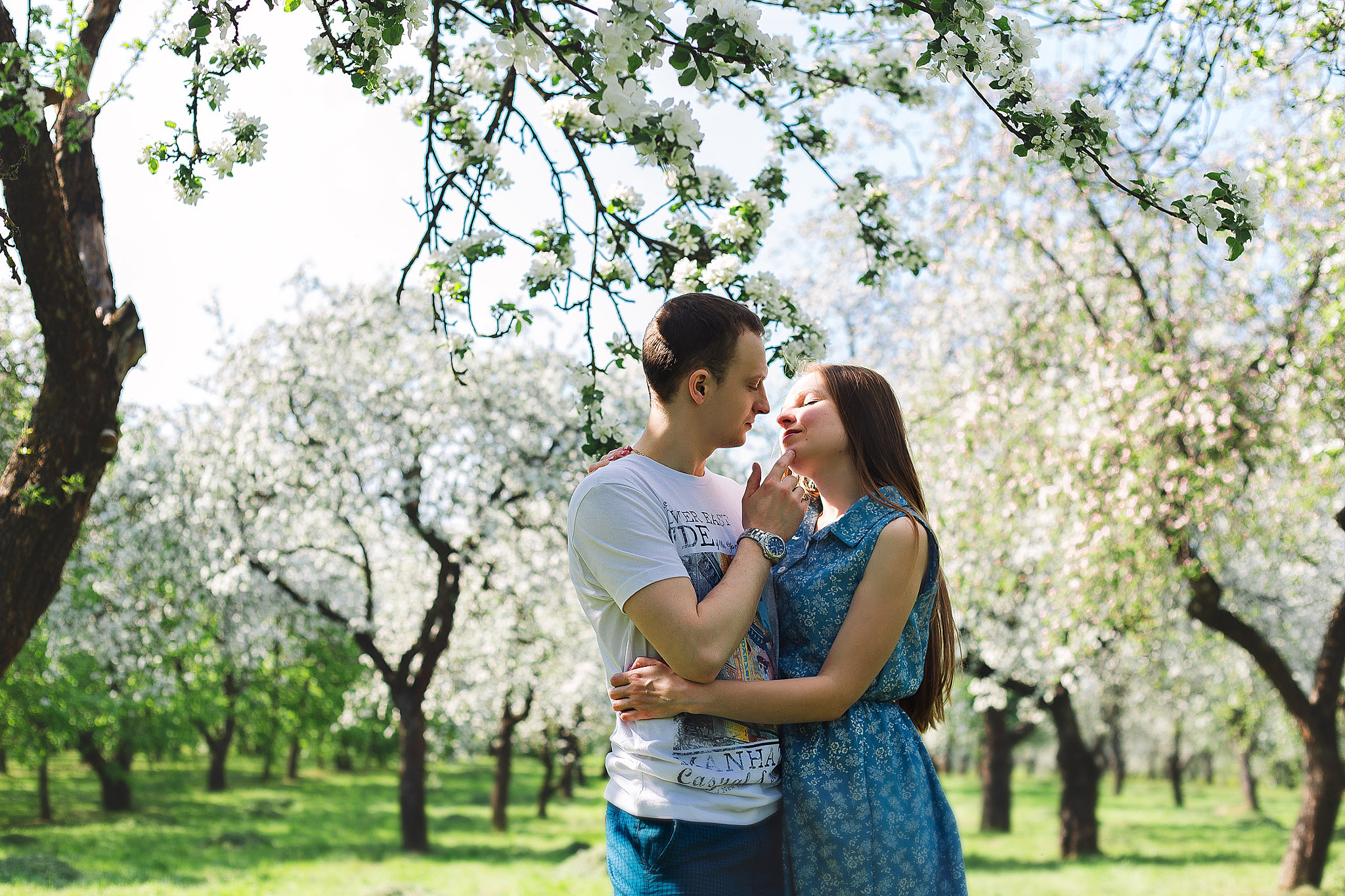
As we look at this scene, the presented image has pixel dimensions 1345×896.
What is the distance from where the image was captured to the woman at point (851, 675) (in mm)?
2283

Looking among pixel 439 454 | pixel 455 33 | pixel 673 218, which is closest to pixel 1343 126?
pixel 673 218

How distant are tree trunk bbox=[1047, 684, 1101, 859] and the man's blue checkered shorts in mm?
15430

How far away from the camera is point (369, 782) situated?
34375mm

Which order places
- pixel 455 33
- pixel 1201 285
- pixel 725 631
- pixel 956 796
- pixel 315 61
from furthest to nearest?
1. pixel 956 796
2. pixel 1201 285
3. pixel 455 33
4. pixel 315 61
5. pixel 725 631

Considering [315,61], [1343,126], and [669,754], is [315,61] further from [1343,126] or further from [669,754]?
[1343,126]

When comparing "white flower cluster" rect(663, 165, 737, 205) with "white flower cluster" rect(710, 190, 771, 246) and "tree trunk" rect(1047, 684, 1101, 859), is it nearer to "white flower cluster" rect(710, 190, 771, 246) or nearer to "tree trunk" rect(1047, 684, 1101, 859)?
"white flower cluster" rect(710, 190, 771, 246)

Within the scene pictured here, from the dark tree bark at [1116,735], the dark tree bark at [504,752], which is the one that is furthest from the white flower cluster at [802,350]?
the dark tree bark at [1116,735]

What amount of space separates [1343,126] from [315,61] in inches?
261

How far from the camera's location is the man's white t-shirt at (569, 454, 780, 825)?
2252 millimetres

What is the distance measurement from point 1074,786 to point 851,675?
16821 millimetres

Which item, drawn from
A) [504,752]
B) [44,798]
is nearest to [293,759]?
[44,798]

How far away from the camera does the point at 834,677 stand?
2.32 m

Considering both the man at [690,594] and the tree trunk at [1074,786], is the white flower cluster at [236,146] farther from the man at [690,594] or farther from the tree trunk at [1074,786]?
the tree trunk at [1074,786]

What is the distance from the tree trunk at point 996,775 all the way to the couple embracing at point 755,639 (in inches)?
743
